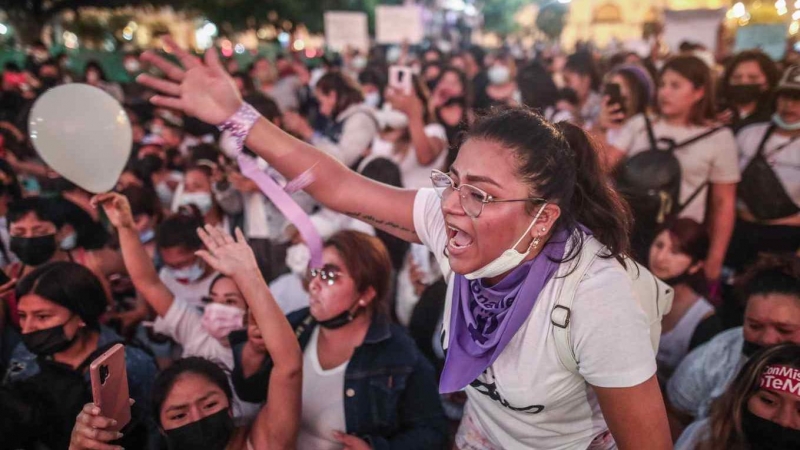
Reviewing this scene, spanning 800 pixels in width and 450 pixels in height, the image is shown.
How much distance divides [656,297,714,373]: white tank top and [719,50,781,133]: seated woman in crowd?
6.56ft

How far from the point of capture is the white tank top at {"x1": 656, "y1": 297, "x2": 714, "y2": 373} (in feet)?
8.71

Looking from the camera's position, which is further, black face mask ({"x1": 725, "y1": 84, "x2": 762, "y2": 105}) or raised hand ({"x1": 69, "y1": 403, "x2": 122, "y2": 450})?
black face mask ({"x1": 725, "y1": 84, "x2": 762, "y2": 105})

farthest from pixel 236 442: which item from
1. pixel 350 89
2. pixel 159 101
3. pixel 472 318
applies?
pixel 350 89

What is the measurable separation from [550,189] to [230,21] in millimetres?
19660

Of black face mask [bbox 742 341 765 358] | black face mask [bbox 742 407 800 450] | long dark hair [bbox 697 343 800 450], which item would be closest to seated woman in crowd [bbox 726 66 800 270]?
black face mask [bbox 742 341 765 358]

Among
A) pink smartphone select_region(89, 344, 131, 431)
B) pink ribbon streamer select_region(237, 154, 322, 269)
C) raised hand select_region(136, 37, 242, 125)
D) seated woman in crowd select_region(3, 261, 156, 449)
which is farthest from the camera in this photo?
seated woman in crowd select_region(3, 261, 156, 449)

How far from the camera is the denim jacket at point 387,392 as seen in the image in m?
2.23

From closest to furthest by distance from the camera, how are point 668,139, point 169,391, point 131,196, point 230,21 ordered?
point 169,391
point 668,139
point 131,196
point 230,21

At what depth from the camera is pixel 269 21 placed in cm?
1914

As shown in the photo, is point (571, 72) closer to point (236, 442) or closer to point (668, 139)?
point (668, 139)

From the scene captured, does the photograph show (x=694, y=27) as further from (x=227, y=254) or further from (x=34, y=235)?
(x=34, y=235)

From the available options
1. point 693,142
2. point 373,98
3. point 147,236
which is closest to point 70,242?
point 147,236

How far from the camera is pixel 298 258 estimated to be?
3.15 metres

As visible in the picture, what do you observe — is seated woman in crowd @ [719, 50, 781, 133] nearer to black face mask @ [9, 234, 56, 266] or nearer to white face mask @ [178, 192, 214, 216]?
white face mask @ [178, 192, 214, 216]
